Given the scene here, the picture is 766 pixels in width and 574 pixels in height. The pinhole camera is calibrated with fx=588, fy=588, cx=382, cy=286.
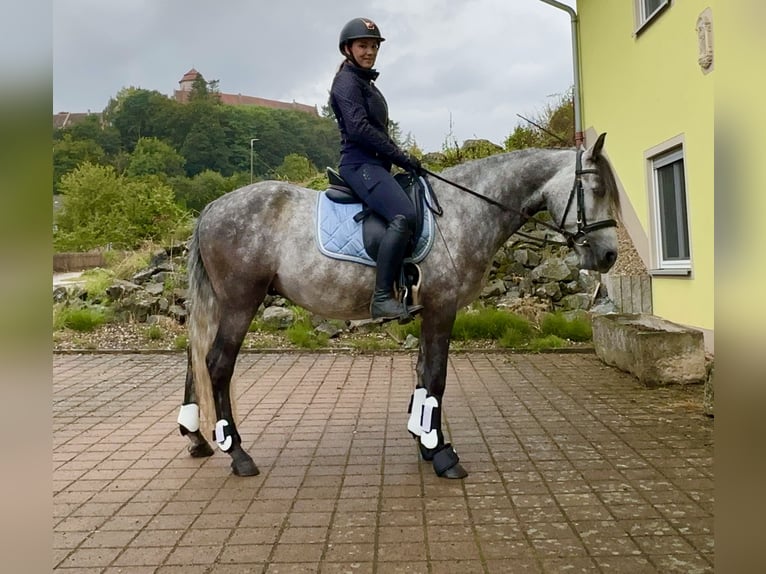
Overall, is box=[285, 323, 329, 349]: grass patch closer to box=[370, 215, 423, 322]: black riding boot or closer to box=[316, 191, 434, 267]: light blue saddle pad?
box=[316, 191, 434, 267]: light blue saddle pad

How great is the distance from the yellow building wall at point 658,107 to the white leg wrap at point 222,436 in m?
4.98

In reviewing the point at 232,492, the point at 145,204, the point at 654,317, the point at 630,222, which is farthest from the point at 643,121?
the point at 145,204

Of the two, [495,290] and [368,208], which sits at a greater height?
[368,208]

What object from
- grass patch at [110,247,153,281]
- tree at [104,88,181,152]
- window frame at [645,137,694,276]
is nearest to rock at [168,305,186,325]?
grass patch at [110,247,153,281]

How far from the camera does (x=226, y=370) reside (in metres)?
3.89

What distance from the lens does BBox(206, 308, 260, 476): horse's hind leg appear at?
3.85 meters

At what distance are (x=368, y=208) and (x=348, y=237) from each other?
0.23m

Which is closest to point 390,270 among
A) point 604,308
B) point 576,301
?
point 604,308

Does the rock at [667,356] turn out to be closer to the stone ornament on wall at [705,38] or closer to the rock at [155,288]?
the stone ornament on wall at [705,38]

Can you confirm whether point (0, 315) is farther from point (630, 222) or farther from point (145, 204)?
point (145, 204)

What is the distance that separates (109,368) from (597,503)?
255 inches

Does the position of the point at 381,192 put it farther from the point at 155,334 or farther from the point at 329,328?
the point at 155,334

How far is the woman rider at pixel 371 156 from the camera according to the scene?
142 inches

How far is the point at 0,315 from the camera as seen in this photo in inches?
27.4
